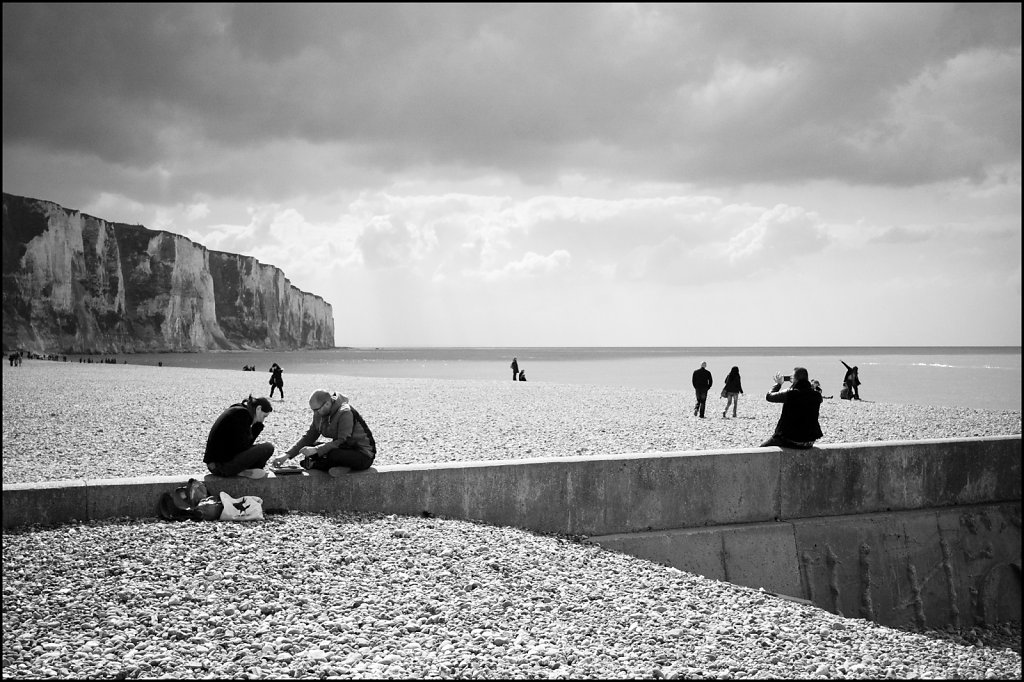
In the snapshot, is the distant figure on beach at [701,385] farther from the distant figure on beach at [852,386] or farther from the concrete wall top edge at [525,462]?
the distant figure on beach at [852,386]

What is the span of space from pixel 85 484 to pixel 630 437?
35.8 feet

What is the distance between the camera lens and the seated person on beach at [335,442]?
771 cm

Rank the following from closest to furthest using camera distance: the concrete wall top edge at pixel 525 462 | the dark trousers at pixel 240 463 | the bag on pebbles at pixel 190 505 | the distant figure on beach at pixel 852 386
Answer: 1. the bag on pebbles at pixel 190 505
2. the concrete wall top edge at pixel 525 462
3. the dark trousers at pixel 240 463
4. the distant figure on beach at pixel 852 386

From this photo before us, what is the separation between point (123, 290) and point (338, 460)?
122m

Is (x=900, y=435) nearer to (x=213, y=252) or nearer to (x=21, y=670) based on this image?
(x=21, y=670)

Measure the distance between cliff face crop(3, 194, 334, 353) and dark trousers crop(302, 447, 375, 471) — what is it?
335 feet

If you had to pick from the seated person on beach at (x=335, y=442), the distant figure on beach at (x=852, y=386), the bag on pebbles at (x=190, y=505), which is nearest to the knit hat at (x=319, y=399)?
the seated person on beach at (x=335, y=442)

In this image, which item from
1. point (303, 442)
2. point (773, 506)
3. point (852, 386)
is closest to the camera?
point (303, 442)

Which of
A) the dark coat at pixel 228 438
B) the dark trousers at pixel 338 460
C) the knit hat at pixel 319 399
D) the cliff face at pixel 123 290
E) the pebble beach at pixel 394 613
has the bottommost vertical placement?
the pebble beach at pixel 394 613

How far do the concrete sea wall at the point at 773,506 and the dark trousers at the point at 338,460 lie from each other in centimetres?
14

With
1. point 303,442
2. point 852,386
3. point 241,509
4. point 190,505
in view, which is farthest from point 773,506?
point 852,386

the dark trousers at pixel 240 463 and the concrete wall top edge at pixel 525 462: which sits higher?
the dark trousers at pixel 240 463

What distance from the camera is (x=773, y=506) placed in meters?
9.23

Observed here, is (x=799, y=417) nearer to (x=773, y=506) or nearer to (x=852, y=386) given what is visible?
(x=773, y=506)
